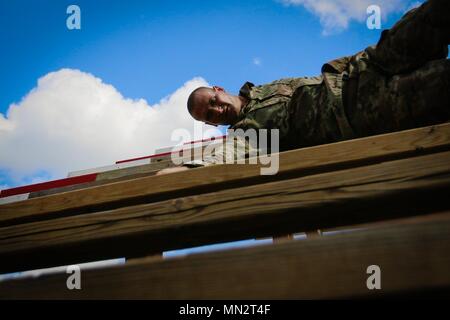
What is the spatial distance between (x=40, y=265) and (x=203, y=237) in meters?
0.58

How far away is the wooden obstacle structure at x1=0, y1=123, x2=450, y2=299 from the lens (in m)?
0.71

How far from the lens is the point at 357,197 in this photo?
91 cm

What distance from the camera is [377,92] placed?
1726 mm

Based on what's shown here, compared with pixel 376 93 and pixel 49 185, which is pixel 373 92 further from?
pixel 49 185

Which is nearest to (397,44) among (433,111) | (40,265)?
(433,111)

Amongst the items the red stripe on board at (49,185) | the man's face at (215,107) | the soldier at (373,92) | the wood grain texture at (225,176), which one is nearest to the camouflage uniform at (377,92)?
the soldier at (373,92)

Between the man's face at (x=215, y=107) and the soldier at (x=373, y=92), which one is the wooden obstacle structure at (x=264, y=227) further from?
the man's face at (x=215, y=107)

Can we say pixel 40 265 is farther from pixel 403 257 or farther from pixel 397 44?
pixel 397 44

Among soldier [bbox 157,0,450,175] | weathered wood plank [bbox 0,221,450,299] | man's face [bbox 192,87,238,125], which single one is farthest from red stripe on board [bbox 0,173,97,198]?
weathered wood plank [bbox 0,221,450,299]

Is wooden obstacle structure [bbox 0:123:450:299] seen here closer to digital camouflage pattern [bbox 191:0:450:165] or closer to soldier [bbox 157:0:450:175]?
digital camouflage pattern [bbox 191:0:450:165]

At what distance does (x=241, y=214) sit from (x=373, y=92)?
1092 millimetres

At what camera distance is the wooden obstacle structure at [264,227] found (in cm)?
71

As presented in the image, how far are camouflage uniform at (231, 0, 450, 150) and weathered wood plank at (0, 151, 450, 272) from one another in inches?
30.8

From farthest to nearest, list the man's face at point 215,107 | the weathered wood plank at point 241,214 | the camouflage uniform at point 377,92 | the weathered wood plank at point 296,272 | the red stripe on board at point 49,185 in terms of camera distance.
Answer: the man's face at point 215,107 → the red stripe on board at point 49,185 → the camouflage uniform at point 377,92 → the weathered wood plank at point 241,214 → the weathered wood plank at point 296,272
